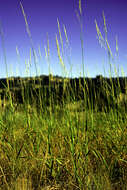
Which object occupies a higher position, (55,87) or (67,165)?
(55,87)

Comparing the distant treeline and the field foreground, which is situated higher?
the distant treeline

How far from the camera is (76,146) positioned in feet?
4.08

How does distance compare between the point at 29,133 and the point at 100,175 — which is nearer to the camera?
the point at 100,175

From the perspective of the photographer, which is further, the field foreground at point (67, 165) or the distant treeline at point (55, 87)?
the distant treeline at point (55, 87)

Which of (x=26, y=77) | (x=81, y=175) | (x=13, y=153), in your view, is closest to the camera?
(x=81, y=175)

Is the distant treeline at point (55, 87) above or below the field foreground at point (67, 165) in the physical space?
above

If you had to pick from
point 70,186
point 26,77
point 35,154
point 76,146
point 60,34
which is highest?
point 60,34

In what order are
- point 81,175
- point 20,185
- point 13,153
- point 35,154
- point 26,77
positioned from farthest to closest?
point 26,77
point 35,154
point 13,153
point 81,175
point 20,185

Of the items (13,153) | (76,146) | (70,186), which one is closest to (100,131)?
(76,146)

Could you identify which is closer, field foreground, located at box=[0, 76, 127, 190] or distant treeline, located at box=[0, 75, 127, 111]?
field foreground, located at box=[0, 76, 127, 190]

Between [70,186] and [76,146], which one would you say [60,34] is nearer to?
[76,146]

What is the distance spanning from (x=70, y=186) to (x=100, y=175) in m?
0.21

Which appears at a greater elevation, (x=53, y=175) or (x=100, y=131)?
(x=100, y=131)

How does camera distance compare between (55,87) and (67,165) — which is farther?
(55,87)
